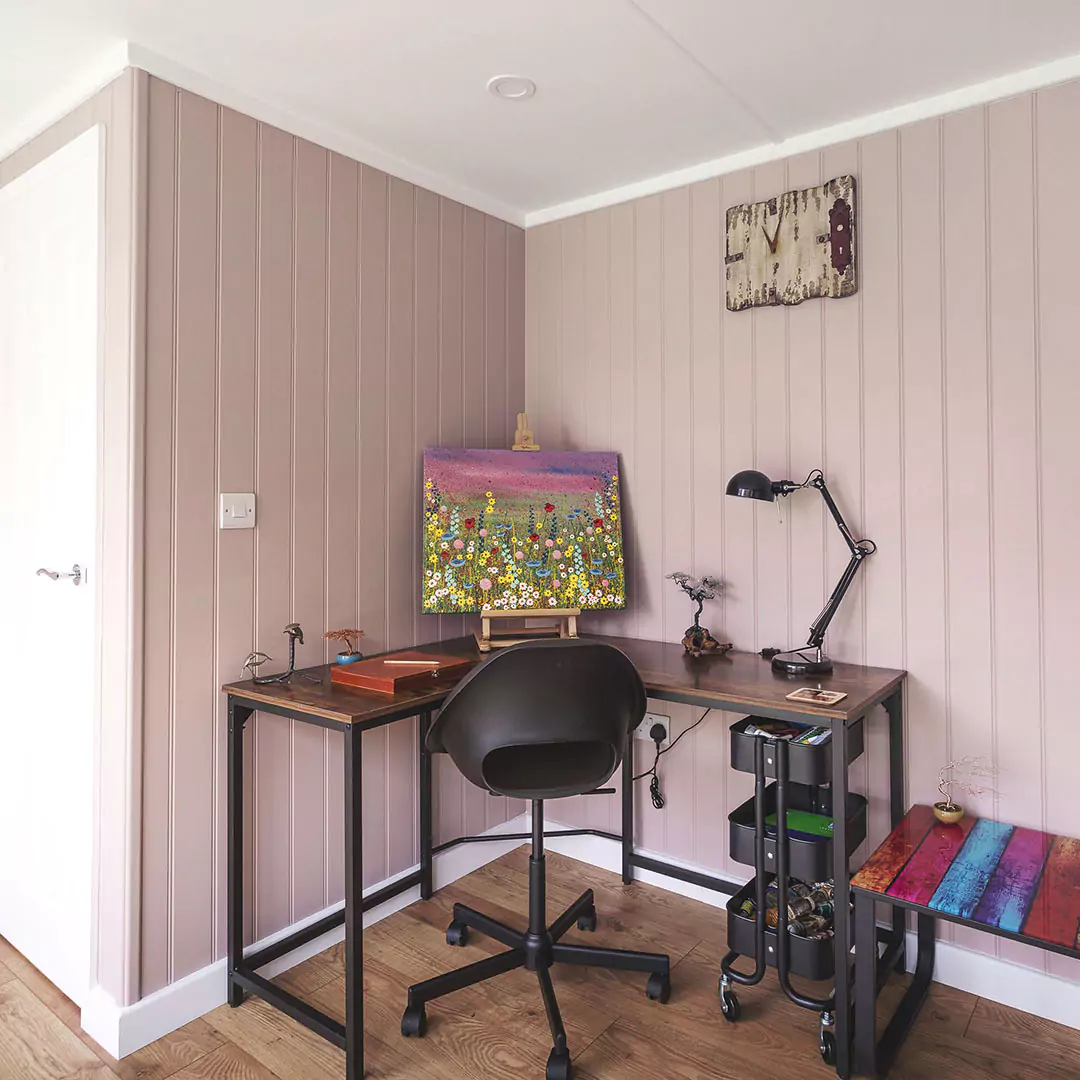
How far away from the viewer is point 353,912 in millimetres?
1768

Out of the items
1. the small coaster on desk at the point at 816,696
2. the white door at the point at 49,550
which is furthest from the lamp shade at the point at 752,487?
the white door at the point at 49,550

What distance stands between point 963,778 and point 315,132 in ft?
8.26

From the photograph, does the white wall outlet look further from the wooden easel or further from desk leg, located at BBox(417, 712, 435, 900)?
desk leg, located at BBox(417, 712, 435, 900)

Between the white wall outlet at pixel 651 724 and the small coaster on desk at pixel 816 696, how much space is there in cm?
80

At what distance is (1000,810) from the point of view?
2.09 m

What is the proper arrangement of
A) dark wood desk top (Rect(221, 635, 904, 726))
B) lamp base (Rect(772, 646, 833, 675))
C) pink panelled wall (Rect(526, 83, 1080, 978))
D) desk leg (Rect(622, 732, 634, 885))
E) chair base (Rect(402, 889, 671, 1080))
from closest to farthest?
dark wood desk top (Rect(221, 635, 904, 726)) → chair base (Rect(402, 889, 671, 1080)) → pink panelled wall (Rect(526, 83, 1080, 978)) → lamp base (Rect(772, 646, 833, 675)) → desk leg (Rect(622, 732, 634, 885))

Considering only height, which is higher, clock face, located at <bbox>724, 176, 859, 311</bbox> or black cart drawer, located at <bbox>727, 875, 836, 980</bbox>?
clock face, located at <bbox>724, 176, 859, 311</bbox>

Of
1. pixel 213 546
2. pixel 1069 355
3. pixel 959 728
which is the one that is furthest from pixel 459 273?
pixel 959 728

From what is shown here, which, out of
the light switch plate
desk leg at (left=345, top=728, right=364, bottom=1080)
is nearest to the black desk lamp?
desk leg at (left=345, top=728, right=364, bottom=1080)

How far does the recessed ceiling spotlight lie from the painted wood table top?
2.09m

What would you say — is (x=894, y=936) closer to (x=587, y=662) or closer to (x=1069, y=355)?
(x=587, y=662)

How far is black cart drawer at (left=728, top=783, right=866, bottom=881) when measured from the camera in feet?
6.42

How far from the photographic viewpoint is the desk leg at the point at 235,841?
2.07 meters

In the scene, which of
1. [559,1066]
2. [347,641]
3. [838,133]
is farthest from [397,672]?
[838,133]
